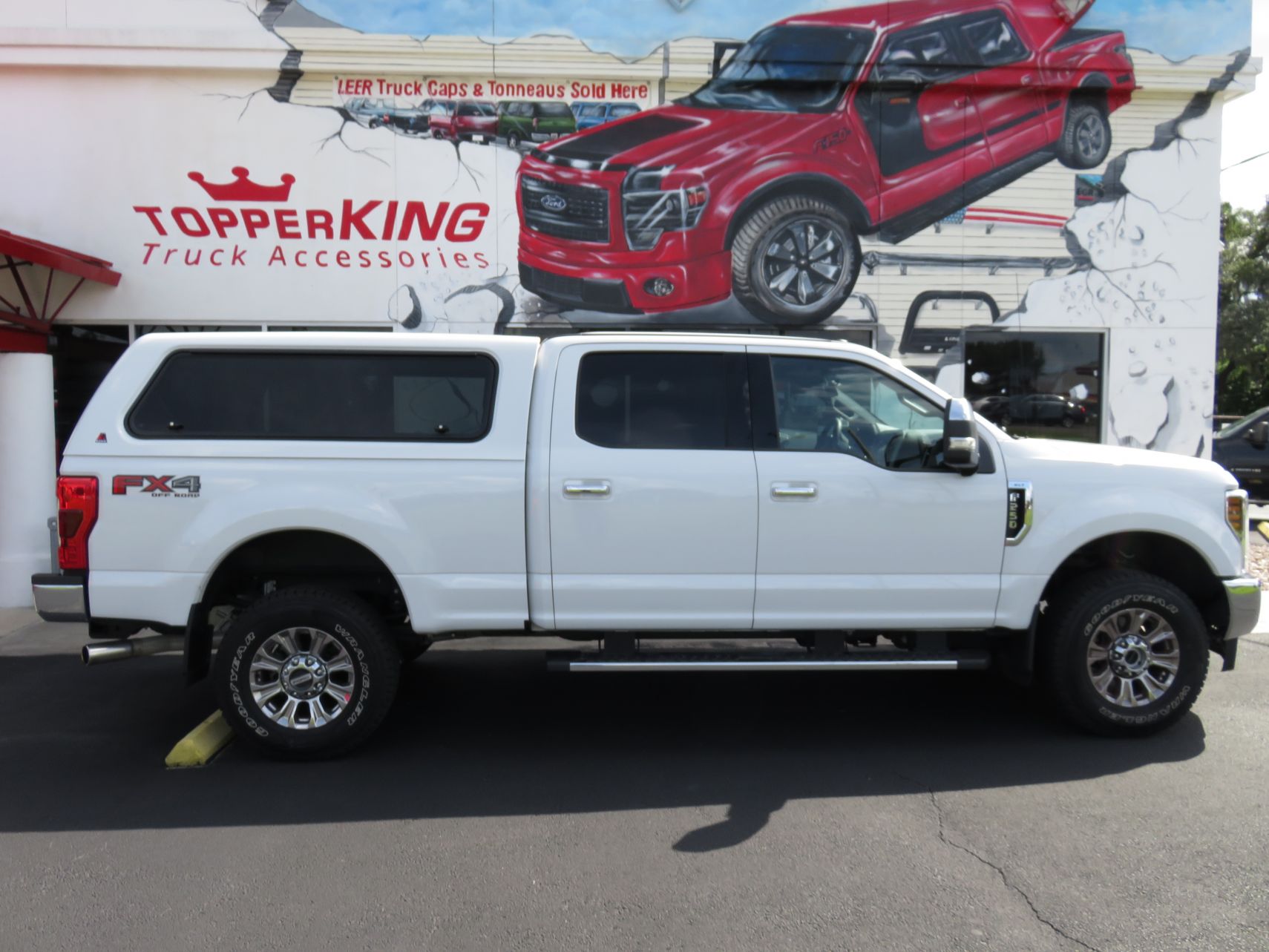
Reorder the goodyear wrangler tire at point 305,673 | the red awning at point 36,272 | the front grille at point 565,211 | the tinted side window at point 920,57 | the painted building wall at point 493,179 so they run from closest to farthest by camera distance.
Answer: the goodyear wrangler tire at point 305,673 < the red awning at point 36,272 < the painted building wall at point 493,179 < the front grille at point 565,211 < the tinted side window at point 920,57

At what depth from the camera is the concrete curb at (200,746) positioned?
5.13 m

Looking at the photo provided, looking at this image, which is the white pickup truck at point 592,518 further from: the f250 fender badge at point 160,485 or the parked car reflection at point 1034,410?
the parked car reflection at point 1034,410

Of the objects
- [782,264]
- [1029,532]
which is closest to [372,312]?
[782,264]

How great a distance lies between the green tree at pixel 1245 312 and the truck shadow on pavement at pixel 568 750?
3612 cm

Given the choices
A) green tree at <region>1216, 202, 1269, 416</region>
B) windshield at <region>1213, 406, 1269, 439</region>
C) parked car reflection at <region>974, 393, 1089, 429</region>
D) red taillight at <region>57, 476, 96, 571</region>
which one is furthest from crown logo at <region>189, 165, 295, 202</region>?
green tree at <region>1216, 202, 1269, 416</region>

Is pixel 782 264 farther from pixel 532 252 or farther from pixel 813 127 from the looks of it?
pixel 532 252

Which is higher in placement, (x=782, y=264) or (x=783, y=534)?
(x=782, y=264)

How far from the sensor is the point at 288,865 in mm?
3984

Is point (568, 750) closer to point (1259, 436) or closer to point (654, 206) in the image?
point (654, 206)

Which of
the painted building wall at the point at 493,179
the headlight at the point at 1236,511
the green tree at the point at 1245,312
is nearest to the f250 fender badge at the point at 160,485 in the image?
the headlight at the point at 1236,511

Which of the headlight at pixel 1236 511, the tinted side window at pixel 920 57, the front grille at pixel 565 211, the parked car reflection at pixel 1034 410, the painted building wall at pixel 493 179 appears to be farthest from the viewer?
the parked car reflection at pixel 1034 410

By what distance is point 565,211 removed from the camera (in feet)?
36.1

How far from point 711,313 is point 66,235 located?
6.82m

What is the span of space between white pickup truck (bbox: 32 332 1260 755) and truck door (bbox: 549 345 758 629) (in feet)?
0.04
